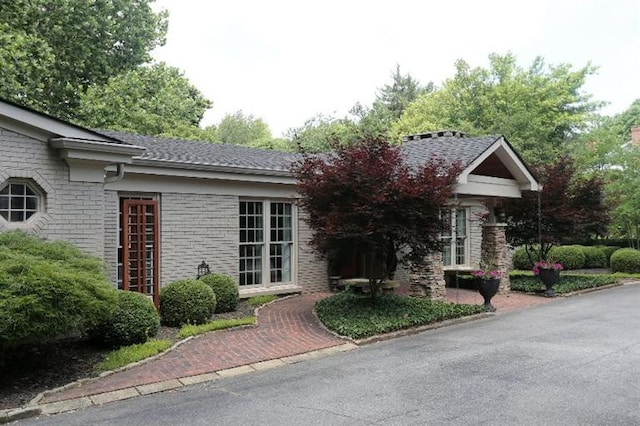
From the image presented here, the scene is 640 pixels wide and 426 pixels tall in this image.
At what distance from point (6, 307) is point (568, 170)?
15.2 meters

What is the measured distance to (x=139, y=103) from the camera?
2197 centimetres

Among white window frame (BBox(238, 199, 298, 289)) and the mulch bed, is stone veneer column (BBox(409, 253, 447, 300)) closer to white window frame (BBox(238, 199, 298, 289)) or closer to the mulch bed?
white window frame (BBox(238, 199, 298, 289))

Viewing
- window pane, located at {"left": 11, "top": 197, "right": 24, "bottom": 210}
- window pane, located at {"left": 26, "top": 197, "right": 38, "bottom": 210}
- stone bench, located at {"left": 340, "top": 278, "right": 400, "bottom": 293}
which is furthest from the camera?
stone bench, located at {"left": 340, "top": 278, "right": 400, "bottom": 293}

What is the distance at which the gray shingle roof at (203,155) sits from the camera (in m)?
11.0

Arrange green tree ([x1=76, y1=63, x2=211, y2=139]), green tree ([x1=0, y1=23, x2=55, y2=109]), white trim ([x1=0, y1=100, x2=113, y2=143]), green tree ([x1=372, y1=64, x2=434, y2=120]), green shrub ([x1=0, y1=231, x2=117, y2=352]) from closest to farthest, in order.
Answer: green shrub ([x1=0, y1=231, x2=117, y2=352]), white trim ([x1=0, y1=100, x2=113, y2=143]), green tree ([x1=0, y1=23, x2=55, y2=109]), green tree ([x1=76, y1=63, x2=211, y2=139]), green tree ([x1=372, y1=64, x2=434, y2=120])

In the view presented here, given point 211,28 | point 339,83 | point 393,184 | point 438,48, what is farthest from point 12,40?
point 339,83

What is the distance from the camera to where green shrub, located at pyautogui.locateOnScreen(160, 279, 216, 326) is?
9.38 m

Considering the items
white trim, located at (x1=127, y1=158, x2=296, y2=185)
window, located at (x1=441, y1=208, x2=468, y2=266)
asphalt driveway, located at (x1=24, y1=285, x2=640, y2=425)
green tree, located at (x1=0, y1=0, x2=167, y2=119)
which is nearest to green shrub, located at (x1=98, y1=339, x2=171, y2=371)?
asphalt driveway, located at (x1=24, y1=285, x2=640, y2=425)

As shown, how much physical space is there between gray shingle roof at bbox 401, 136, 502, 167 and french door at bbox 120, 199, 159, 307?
6317mm

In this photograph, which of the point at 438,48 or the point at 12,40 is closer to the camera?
the point at 12,40

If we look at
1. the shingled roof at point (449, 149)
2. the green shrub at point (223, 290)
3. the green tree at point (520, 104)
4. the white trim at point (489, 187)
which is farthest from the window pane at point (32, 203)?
the green tree at point (520, 104)

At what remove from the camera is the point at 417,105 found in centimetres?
4419

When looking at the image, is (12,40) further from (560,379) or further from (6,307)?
(560,379)

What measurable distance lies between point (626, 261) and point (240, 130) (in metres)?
41.8
